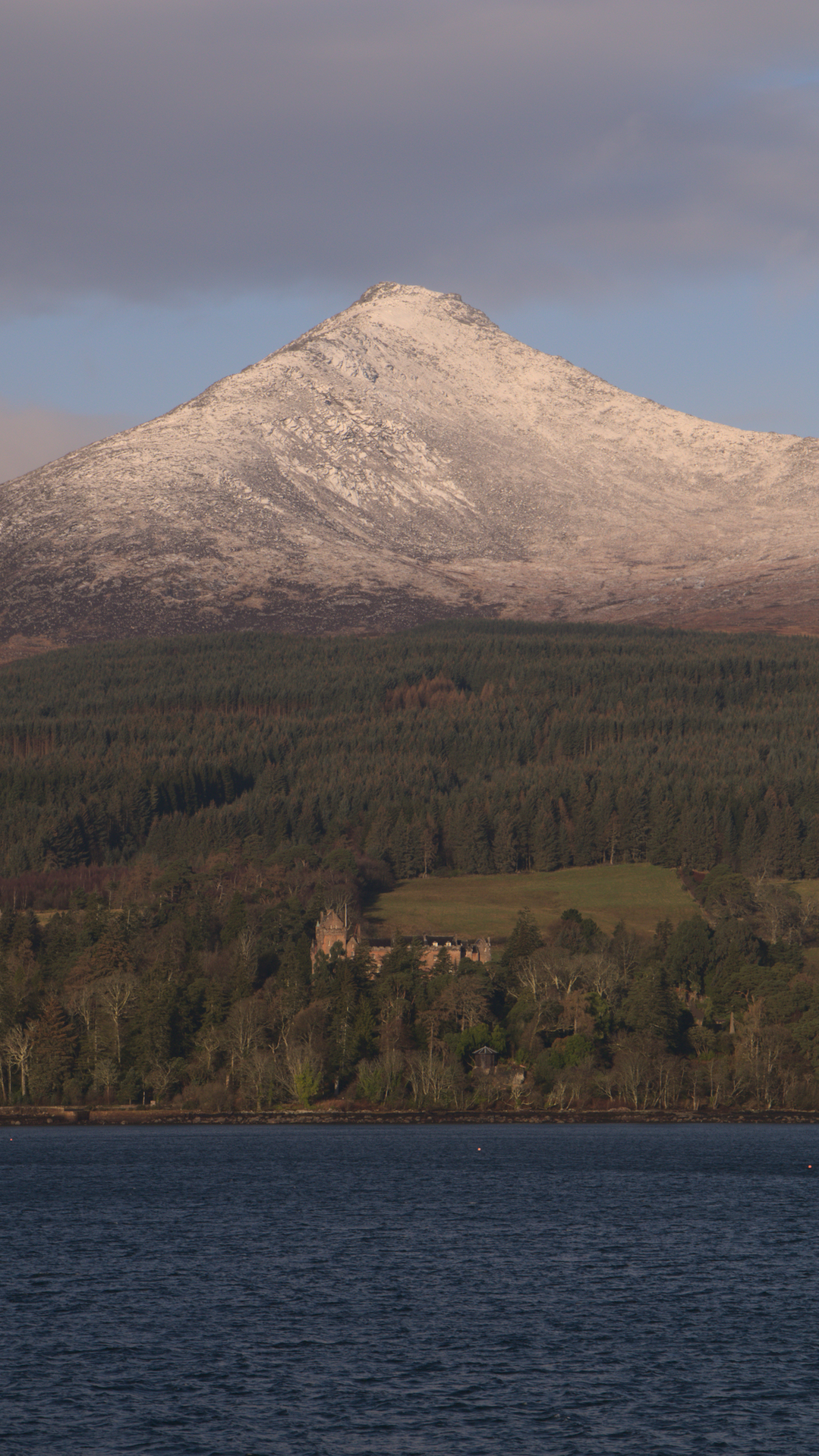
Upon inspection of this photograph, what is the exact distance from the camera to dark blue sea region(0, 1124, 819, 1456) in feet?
166

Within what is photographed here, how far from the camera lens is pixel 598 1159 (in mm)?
124000

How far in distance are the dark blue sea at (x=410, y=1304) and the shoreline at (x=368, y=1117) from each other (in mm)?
24796

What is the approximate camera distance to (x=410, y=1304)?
69.4 m

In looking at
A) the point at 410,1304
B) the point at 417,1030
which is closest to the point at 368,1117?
the point at 417,1030

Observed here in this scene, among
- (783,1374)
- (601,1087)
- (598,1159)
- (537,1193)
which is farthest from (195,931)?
(783,1374)

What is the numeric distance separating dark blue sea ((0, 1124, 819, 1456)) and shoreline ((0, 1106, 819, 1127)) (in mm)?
24796

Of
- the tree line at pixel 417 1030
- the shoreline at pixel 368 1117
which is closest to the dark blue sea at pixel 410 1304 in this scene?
the shoreline at pixel 368 1117

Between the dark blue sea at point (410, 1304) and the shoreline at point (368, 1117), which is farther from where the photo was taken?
the shoreline at point (368, 1117)

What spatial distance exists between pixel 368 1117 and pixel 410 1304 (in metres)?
83.5

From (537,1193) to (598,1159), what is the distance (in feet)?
68.5

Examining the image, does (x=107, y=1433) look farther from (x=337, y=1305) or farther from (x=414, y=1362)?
(x=337, y=1305)

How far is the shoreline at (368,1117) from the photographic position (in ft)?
494

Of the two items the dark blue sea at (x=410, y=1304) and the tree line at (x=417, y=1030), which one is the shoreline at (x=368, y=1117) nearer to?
the tree line at (x=417, y=1030)

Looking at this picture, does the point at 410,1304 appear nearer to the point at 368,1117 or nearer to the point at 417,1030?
the point at 368,1117
